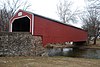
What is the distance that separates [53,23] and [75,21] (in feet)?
98.3

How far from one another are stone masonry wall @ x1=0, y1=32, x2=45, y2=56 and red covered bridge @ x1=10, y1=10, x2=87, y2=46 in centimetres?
97

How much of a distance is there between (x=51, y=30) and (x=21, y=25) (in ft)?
16.4

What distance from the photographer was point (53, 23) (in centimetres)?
2064

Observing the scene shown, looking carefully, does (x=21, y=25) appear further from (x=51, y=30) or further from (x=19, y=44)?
(x=19, y=44)

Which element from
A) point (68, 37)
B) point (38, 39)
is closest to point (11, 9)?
point (68, 37)

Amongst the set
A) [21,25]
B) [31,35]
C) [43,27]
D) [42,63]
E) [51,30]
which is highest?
[21,25]

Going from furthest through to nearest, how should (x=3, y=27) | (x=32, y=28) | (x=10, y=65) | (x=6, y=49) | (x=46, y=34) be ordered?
1. (x=3, y=27)
2. (x=46, y=34)
3. (x=32, y=28)
4. (x=6, y=49)
5. (x=10, y=65)

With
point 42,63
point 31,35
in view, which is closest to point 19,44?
point 31,35

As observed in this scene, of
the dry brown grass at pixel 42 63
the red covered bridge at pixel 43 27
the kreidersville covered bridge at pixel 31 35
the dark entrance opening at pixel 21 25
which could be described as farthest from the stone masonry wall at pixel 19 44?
the dark entrance opening at pixel 21 25

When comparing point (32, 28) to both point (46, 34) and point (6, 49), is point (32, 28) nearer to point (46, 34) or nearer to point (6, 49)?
point (46, 34)

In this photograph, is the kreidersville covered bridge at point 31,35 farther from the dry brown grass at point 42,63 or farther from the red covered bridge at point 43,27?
the dry brown grass at point 42,63

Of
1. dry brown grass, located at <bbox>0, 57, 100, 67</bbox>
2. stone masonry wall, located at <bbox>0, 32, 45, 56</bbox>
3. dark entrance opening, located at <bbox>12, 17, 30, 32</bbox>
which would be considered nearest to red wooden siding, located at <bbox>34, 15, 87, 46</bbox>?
stone masonry wall, located at <bbox>0, 32, 45, 56</bbox>

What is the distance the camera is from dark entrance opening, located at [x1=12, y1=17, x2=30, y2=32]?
22.2m

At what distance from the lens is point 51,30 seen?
20453mm
